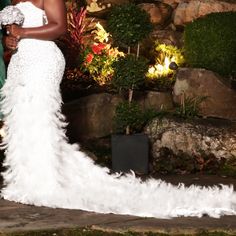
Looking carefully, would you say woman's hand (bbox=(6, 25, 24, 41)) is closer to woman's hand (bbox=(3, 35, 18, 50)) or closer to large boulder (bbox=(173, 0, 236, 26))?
woman's hand (bbox=(3, 35, 18, 50))

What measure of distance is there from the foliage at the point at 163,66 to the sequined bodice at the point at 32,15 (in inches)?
190

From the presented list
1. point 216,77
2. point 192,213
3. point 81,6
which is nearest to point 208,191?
point 192,213

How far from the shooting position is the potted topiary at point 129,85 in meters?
8.26

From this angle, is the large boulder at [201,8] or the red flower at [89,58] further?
the large boulder at [201,8]

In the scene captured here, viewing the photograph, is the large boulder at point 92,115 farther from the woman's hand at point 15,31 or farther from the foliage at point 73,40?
the woman's hand at point 15,31

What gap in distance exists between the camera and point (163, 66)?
10750 millimetres

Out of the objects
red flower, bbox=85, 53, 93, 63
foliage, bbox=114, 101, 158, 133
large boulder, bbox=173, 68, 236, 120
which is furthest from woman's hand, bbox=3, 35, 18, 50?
red flower, bbox=85, 53, 93, 63

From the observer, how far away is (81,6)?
38.8 feet

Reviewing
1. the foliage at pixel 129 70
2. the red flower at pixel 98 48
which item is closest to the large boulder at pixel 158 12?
the red flower at pixel 98 48

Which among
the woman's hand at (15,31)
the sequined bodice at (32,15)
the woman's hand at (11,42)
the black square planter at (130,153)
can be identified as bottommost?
the black square planter at (130,153)

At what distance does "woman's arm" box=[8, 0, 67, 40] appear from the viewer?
548cm

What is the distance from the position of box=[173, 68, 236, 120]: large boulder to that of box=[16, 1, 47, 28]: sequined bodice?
4275 millimetres

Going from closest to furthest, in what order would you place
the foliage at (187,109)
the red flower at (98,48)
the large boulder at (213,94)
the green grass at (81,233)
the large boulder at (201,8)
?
the green grass at (81,233) < the foliage at (187,109) < the large boulder at (213,94) < the red flower at (98,48) < the large boulder at (201,8)

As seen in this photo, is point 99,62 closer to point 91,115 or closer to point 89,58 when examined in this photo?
point 89,58
